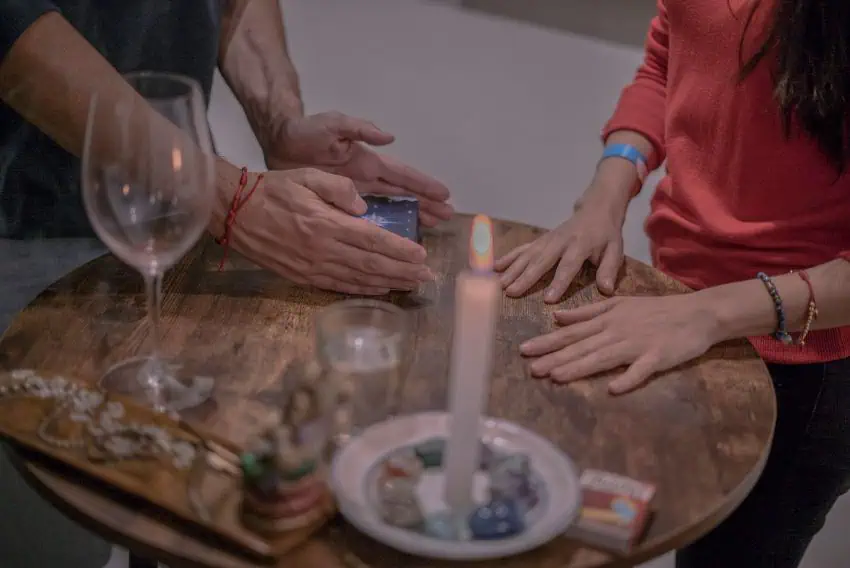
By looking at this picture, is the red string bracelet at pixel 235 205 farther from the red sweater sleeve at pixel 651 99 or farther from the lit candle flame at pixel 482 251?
the red sweater sleeve at pixel 651 99

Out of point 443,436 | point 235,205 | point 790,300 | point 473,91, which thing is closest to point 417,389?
point 443,436

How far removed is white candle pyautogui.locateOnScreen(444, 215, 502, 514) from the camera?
22.2 inches

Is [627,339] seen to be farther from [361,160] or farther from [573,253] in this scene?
[361,160]

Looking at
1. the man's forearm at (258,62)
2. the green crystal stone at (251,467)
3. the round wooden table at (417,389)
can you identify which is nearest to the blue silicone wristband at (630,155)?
the round wooden table at (417,389)

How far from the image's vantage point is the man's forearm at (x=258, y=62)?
4.52 feet

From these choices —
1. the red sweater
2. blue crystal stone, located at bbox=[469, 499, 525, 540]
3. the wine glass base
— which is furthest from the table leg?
the red sweater

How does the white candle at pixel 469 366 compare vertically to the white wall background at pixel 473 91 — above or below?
above

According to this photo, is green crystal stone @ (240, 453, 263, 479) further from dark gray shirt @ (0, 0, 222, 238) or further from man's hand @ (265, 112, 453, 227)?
dark gray shirt @ (0, 0, 222, 238)

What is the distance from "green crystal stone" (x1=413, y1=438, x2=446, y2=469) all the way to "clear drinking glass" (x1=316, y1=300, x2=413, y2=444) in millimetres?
50

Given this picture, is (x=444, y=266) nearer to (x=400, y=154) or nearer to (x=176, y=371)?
(x=176, y=371)

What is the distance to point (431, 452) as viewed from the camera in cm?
71

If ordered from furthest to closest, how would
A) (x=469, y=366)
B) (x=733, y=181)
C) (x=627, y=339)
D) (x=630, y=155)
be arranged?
(x=630, y=155) < (x=733, y=181) < (x=627, y=339) < (x=469, y=366)

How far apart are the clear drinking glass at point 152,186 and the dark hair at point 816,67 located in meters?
0.68

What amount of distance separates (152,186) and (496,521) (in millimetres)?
422
